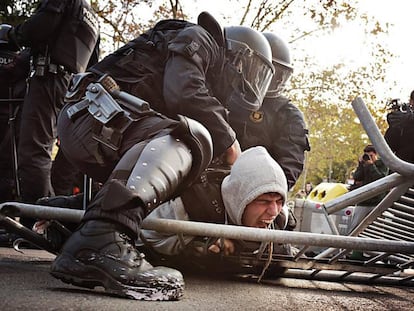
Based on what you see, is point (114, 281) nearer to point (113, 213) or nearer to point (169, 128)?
point (113, 213)

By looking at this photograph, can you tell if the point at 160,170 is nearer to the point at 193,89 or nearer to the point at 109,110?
the point at 109,110

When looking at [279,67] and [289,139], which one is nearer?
[289,139]

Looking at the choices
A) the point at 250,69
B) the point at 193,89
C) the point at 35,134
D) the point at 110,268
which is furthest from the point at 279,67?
the point at 110,268

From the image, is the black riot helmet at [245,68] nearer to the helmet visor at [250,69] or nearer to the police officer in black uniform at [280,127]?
the helmet visor at [250,69]

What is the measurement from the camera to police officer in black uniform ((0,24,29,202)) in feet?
15.4

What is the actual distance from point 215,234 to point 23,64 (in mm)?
3015

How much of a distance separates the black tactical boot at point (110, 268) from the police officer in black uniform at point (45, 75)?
8.18ft

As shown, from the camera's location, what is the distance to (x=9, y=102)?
4.78 metres

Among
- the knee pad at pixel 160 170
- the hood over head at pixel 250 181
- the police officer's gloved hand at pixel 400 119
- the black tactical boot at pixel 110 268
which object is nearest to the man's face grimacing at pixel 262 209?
the hood over head at pixel 250 181

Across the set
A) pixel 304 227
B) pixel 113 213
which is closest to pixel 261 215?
pixel 113 213

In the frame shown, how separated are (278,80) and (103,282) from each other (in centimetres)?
259

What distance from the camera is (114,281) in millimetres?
1655

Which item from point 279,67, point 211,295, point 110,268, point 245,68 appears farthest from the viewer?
point 279,67

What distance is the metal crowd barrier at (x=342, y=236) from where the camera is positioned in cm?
208
